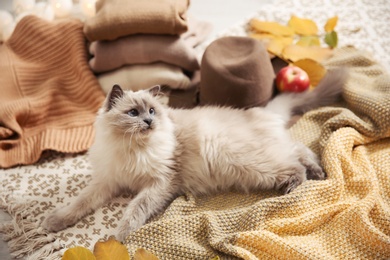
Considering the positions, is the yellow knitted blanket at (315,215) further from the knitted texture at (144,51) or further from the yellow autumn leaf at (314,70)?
the knitted texture at (144,51)

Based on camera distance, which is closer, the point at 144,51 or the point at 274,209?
the point at 274,209

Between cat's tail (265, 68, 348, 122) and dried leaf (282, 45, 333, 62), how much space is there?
0.31 metres

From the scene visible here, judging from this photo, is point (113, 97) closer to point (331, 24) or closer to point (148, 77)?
point (148, 77)

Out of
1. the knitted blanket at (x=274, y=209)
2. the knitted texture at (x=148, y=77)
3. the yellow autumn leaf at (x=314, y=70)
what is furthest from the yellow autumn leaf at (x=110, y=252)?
the yellow autumn leaf at (x=314, y=70)

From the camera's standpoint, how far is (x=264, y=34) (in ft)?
7.79

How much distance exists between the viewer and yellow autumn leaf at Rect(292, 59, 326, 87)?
203 cm

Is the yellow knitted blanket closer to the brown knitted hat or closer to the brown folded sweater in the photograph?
the brown knitted hat

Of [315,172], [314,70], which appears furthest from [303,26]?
[315,172]

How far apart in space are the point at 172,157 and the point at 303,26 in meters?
1.31

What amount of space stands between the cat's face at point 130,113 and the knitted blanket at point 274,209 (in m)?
0.31

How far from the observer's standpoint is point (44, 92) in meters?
2.01

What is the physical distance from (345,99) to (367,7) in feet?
3.34

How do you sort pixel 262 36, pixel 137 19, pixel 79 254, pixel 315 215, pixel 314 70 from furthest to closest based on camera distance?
pixel 262 36 < pixel 314 70 < pixel 137 19 < pixel 315 215 < pixel 79 254

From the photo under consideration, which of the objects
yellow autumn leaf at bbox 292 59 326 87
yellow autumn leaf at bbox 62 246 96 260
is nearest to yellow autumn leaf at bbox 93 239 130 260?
yellow autumn leaf at bbox 62 246 96 260
